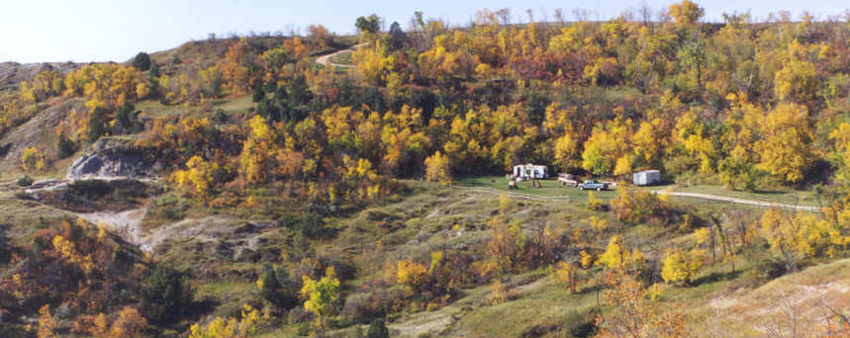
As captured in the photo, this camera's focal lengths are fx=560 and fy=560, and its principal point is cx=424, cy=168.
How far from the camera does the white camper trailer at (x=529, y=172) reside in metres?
83.6

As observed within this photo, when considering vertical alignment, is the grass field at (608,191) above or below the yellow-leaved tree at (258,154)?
below

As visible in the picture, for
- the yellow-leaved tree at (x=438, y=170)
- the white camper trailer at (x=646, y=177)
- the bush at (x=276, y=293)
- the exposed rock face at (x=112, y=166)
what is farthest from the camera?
the yellow-leaved tree at (x=438, y=170)

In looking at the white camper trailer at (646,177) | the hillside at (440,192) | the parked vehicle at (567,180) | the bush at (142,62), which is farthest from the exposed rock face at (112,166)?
the white camper trailer at (646,177)

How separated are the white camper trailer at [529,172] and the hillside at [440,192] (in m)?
1.15

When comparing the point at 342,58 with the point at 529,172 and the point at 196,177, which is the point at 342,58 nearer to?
the point at 196,177

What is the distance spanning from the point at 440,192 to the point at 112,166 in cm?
4874

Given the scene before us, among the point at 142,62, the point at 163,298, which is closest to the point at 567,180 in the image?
the point at 163,298

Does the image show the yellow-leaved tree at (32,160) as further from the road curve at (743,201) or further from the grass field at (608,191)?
the road curve at (743,201)

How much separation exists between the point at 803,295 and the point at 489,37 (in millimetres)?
106478

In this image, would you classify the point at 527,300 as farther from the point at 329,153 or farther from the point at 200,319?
the point at 329,153

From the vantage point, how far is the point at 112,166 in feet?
272

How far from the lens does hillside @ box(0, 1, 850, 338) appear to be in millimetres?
47750

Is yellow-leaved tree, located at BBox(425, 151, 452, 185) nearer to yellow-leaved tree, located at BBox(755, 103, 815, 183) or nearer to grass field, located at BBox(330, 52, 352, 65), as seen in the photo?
yellow-leaved tree, located at BBox(755, 103, 815, 183)

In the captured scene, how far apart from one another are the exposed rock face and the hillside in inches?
14.3
